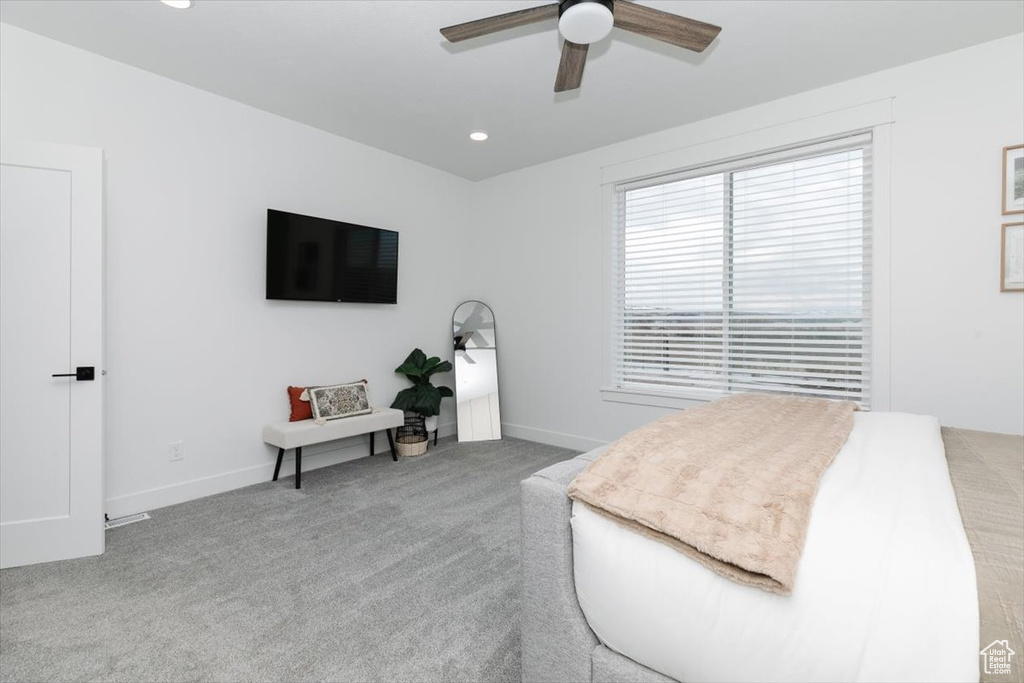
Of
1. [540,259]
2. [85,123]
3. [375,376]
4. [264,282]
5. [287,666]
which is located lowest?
[287,666]

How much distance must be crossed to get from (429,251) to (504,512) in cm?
282

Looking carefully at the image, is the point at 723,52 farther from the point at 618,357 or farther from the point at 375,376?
the point at 375,376

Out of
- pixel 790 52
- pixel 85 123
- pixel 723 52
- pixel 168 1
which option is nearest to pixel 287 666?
pixel 168 1

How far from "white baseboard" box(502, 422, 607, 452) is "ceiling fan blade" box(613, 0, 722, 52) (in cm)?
307

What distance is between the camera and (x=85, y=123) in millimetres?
2719

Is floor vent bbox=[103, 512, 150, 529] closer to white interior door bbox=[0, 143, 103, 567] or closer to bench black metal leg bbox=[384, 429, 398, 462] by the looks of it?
white interior door bbox=[0, 143, 103, 567]

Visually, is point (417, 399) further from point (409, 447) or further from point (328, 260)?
point (328, 260)

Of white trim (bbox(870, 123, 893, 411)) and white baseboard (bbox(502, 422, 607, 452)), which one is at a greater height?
white trim (bbox(870, 123, 893, 411))

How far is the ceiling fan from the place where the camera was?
6.20 ft

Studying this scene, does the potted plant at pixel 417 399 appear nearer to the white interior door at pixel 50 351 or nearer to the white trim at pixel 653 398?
the white trim at pixel 653 398

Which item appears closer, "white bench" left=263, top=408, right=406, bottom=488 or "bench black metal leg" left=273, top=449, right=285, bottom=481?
"white bench" left=263, top=408, right=406, bottom=488

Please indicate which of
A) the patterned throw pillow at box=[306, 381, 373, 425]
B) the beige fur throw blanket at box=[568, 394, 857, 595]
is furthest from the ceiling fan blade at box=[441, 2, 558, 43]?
the patterned throw pillow at box=[306, 381, 373, 425]

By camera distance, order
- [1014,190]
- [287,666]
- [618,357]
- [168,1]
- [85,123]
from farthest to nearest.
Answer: [618,357], [85,123], [1014,190], [168,1], [287,666]

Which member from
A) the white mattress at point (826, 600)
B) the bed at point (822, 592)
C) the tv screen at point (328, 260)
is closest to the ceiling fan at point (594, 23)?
the bed at point (822, 592)
